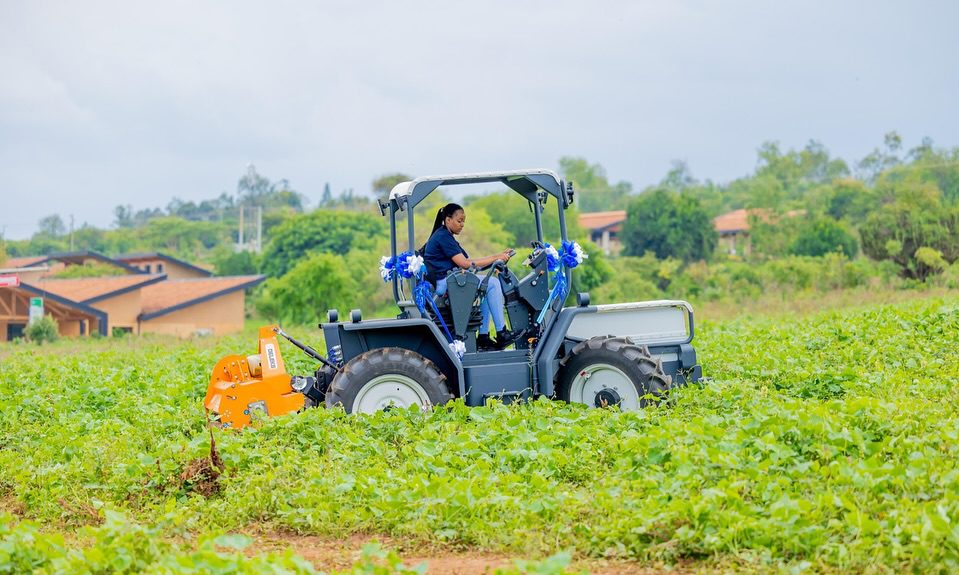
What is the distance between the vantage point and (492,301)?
32.3 ft

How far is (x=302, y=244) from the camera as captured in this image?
6009cm

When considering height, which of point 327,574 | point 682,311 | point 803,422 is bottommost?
point 327,574

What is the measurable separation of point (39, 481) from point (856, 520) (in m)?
5.71

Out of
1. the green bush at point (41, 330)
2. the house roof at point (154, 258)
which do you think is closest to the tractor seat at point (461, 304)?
the green bush at point (41, 330)

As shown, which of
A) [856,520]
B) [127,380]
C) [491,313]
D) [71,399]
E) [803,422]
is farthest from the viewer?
[127,380]

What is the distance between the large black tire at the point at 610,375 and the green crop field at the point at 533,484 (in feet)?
0.86

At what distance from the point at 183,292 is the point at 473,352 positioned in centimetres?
3994

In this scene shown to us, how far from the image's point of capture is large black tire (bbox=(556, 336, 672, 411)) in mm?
9445

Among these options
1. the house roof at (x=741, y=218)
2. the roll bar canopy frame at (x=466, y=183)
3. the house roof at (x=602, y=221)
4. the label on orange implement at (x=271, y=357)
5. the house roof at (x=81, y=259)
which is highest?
the house roof at (x=602, y=221)

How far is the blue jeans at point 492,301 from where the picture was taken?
980 cm

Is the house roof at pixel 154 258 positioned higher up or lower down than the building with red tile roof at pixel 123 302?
higher up

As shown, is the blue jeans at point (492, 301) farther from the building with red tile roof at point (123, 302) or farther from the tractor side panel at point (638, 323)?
the building with red tile roof at point (123, 302)

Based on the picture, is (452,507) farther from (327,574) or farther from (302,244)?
(302,244)

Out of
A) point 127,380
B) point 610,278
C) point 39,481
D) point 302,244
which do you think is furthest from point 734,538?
point 302,244
